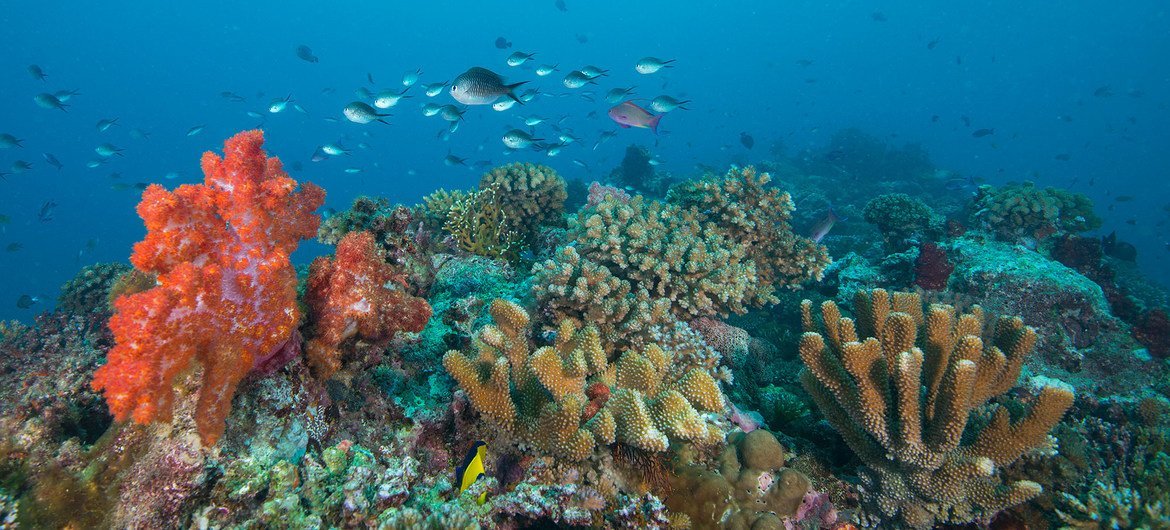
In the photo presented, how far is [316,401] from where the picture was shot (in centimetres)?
313

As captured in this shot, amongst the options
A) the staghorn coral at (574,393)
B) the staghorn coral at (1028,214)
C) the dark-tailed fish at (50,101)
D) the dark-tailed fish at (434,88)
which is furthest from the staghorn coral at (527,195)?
the dark-tailed fish at (50,101)

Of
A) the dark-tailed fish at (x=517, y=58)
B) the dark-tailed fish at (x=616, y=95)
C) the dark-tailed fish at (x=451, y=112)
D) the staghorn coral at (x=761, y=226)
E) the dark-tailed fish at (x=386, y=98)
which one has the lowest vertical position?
the staghorn coral at (x=761, y=226)

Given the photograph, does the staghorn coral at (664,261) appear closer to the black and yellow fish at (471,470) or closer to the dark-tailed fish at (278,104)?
the black and yellow fish at (471,470)

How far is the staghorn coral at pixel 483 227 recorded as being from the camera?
6.98 m

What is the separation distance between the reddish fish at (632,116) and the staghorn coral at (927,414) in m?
5.81

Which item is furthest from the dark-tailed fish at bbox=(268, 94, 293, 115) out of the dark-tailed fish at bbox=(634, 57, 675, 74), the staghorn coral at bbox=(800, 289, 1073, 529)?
the staghorn coral at bbox=(800, 289, 1073, 529)

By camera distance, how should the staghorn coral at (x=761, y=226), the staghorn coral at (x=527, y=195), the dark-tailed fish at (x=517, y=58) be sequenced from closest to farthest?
the staghorn coral at (x=761, y=226) < the staghorn coral at (x=527, y=195) < the dark-tailed fish at (x=517, y=58)

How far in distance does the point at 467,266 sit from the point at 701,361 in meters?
3.60

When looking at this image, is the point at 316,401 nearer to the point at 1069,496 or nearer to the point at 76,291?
the point at 1069,496

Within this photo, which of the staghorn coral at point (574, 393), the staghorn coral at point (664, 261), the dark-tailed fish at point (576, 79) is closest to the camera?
the staghorn coral at point (574, 393)

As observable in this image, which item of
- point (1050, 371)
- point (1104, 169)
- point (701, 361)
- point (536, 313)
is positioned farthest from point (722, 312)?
point (1104, 169)

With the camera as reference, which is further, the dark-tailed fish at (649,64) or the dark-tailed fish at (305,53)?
the dark-tailed fish at (305,53)

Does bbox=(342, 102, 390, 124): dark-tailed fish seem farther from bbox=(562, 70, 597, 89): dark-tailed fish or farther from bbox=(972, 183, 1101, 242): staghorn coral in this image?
bbox=(972, 183, 1101, 242): staghorn coral

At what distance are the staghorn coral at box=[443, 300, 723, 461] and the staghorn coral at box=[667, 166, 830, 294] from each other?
4.28 meters
